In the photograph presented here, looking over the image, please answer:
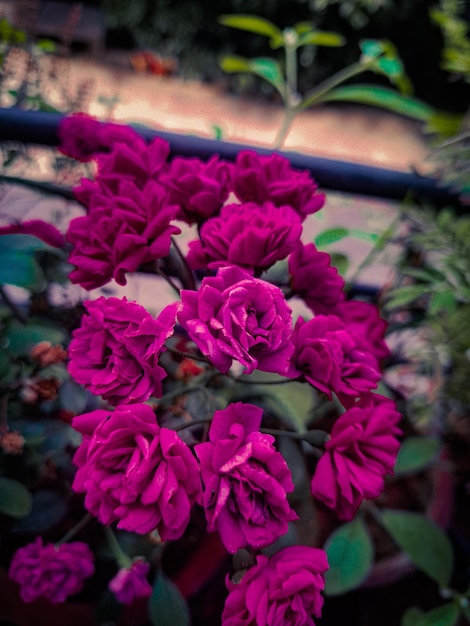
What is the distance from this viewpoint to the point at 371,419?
42 centimetres

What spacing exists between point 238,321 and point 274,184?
0.20 meters

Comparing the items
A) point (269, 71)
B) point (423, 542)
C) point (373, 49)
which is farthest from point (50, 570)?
point (373, 49)

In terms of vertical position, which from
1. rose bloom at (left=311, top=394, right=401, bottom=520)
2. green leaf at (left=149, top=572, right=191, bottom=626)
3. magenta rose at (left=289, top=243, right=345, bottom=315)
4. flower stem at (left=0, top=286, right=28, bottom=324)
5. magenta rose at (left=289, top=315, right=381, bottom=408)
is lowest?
green leaf at (left=149, top=572, right=191, bottom=626)

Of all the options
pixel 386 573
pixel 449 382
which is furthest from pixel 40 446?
pixel 449 382

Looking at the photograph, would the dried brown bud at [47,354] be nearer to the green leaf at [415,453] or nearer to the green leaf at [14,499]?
the green leaf at [14,499]

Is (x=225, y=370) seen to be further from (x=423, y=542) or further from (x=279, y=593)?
(x=423, y=542)

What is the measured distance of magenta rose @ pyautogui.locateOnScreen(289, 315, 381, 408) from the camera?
419mm

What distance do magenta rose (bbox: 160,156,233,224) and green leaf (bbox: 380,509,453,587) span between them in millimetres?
584

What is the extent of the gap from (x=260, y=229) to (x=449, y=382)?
67 cm

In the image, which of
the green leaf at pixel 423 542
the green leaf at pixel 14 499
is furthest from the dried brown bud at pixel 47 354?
the green leaf at pixel 423 542

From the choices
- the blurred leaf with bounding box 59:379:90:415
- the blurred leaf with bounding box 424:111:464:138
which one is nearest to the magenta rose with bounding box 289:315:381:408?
the blurred leaf with bounding box 59:379:90:415

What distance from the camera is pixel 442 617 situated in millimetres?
773

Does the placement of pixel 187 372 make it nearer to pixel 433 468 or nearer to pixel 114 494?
pixel 114 494

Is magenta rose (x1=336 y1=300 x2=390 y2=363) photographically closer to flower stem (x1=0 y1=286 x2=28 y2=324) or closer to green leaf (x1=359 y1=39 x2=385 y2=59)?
flower stem (x1=0 y1=286 x2=28 y2=324)
